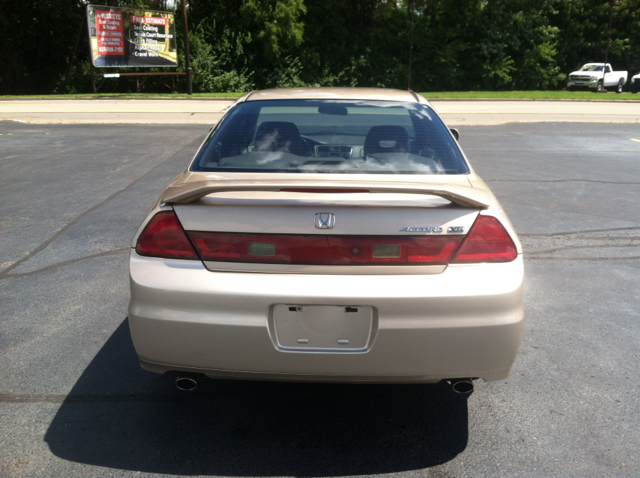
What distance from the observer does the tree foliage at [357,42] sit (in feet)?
122

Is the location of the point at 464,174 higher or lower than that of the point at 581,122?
higher

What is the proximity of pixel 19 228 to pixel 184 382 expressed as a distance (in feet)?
14.6

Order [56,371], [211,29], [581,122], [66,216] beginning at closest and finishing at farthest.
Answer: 1. [56,371]
2. [66,216]
3. [581,122]
4. [211,29]

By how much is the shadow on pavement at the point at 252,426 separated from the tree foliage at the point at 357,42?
33384mm

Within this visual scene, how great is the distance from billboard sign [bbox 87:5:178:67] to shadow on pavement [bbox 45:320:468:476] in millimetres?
27473

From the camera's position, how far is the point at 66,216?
22.8 ft

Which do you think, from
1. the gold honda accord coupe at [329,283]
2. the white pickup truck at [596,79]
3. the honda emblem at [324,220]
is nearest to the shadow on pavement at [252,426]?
the gold honda accord coupe at [329,283]

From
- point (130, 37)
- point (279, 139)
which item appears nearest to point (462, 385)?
point (279, 139)

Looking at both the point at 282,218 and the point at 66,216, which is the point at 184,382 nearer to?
the point at 282,218

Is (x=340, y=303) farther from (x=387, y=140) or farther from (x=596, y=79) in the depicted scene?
(x=596, y=79)

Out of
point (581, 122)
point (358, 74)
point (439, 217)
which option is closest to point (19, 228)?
point (439, 217)

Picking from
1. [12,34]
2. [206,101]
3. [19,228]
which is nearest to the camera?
[19,228]

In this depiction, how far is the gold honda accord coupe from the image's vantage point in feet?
8.36

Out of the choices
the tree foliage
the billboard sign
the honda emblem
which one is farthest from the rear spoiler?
the tree foliage
